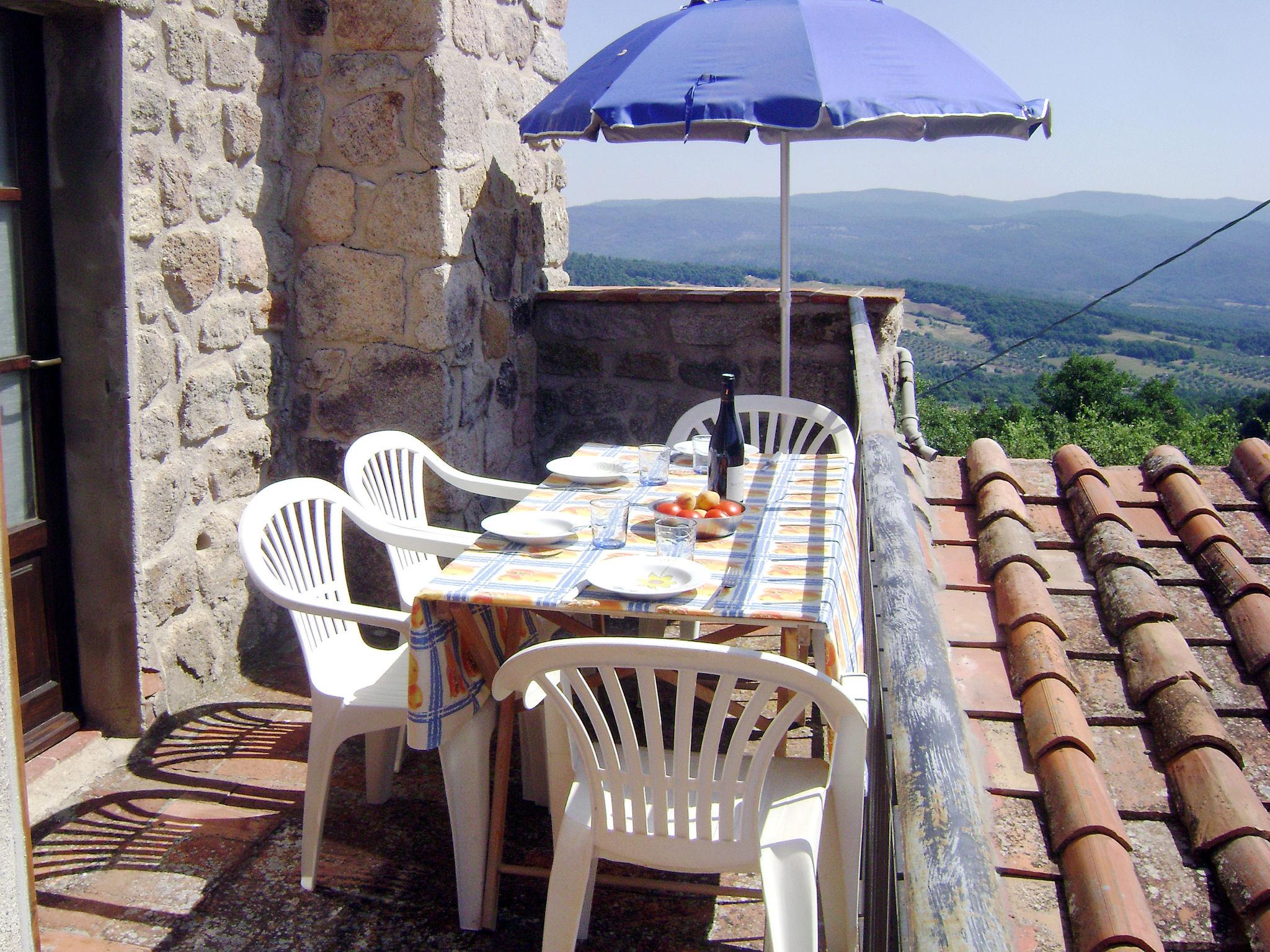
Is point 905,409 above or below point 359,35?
below

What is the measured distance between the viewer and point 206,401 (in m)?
2.89

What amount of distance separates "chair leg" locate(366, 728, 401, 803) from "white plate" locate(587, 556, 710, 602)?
78cm

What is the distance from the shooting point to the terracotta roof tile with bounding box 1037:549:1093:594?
3047 mm

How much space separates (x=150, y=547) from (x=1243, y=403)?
30.0m

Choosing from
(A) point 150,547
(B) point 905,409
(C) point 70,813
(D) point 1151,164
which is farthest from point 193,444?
(D) point 1151,164

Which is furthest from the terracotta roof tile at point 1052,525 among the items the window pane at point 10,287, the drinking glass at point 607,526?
the window pane at point 10,287

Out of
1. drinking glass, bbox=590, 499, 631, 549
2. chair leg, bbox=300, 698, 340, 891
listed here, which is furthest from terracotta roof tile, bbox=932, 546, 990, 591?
chair leg, bbox=300, 698, 340, 891

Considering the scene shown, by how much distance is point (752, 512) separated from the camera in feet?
8.13

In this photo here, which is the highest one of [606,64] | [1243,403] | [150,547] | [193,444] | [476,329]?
[606,64]

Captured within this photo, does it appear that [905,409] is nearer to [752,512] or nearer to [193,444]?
[752,512]

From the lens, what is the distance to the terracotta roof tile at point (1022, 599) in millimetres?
2709

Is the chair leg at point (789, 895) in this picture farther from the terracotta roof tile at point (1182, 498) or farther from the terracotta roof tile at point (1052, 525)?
the terracotta roof tile at point (1182, 498)

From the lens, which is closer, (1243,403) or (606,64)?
(606,64)

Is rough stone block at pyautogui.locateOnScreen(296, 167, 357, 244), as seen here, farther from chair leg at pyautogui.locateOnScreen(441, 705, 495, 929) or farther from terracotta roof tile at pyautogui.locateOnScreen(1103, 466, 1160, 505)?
terracotta roof tile at pyautogui.locateOnScreen(1103, 466, 1160, 505)
